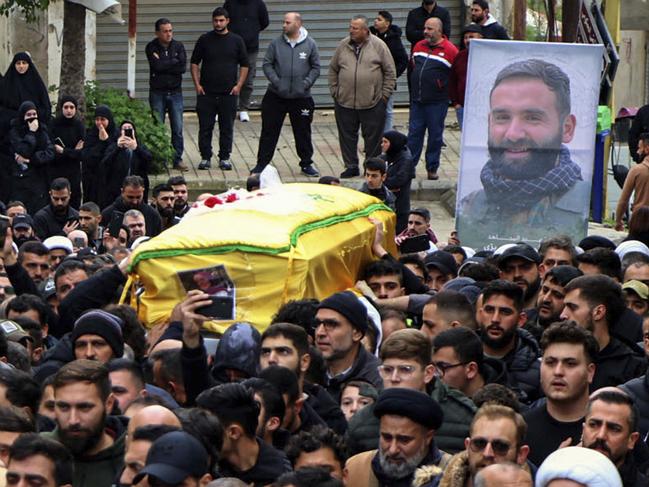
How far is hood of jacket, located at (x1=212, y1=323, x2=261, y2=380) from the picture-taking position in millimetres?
9703

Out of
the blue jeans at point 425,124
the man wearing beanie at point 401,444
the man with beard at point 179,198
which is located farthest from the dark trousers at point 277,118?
the man wearing beanie at point 401,444

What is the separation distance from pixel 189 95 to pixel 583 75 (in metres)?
10.5

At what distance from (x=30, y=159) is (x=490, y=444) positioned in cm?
1217

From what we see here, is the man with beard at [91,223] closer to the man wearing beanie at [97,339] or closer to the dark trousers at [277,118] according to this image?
the dark trousers at [277,118]

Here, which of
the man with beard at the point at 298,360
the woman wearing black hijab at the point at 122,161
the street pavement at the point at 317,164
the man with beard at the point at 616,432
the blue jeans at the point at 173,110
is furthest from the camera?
the blue jeans at the point at 173,110

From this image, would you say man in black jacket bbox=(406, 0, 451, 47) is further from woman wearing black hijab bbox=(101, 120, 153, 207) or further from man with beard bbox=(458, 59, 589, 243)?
man with beard bbox=(458, 59, 589, 243)

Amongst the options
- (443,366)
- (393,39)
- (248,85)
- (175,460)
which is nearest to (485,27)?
(393,39)

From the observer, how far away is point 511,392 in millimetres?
8953

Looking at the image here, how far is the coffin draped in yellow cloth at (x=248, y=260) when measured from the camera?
1167 centimetres

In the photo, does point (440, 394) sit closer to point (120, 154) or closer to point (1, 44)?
point (120, 154)

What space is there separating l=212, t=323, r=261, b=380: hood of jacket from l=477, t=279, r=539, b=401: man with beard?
53.5 inches

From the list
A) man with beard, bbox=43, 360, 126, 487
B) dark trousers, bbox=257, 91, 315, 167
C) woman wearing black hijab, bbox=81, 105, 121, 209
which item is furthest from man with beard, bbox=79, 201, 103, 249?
man with beard, bbox=43, 360, 126, 487

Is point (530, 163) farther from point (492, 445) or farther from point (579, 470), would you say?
point (579, 470)

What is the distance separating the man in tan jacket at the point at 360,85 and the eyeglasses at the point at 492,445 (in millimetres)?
12970
